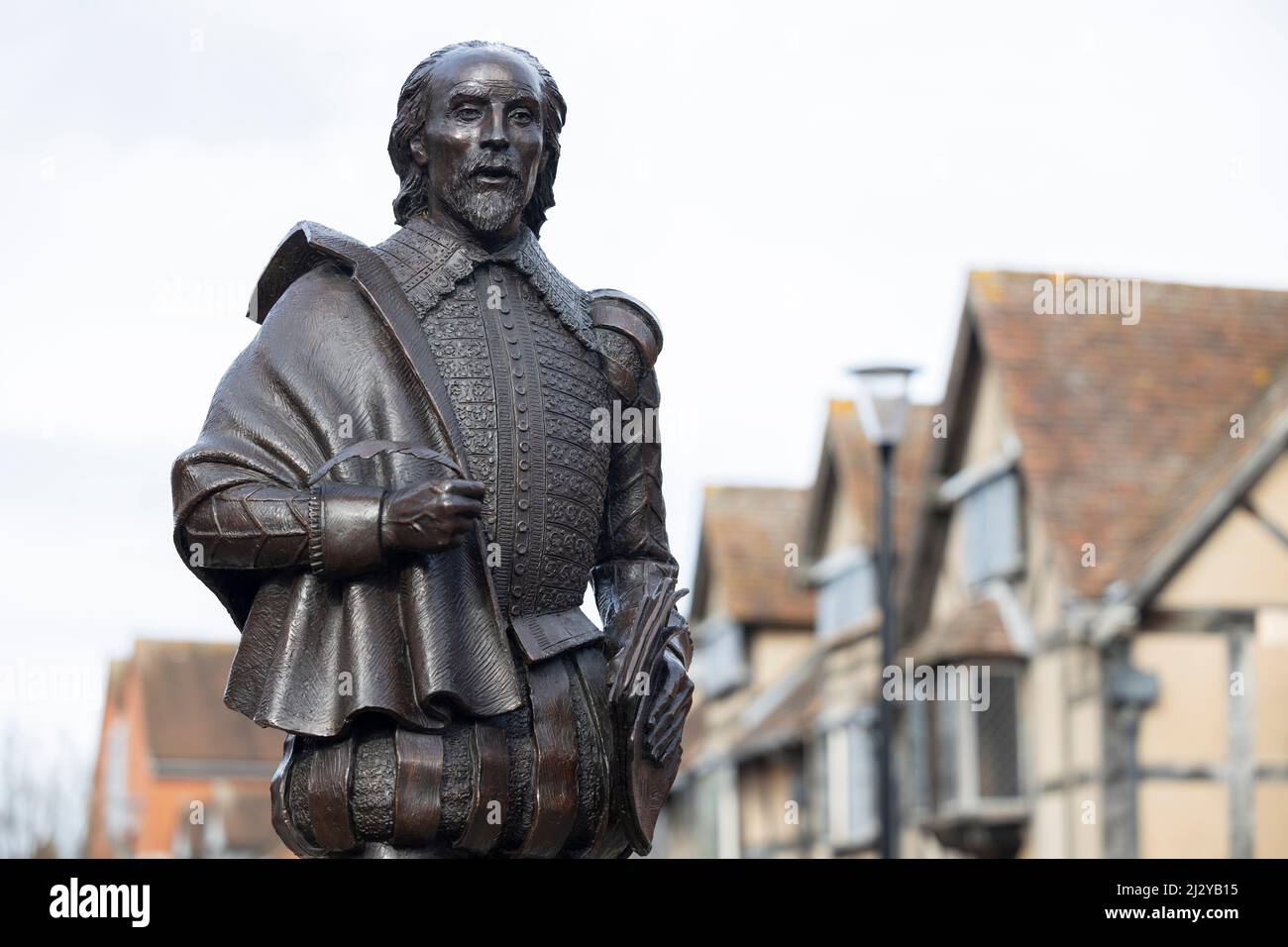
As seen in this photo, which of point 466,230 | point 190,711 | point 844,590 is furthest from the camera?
point 190,711

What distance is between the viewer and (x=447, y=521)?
611cm

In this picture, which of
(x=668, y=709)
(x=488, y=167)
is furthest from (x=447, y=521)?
(x=488, y=167)

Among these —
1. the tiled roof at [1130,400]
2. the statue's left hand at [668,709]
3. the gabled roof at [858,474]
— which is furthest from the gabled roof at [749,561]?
the statue's left hand at [668,709]

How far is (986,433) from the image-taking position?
93.1 ft

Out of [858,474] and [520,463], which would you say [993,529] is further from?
[520,463]

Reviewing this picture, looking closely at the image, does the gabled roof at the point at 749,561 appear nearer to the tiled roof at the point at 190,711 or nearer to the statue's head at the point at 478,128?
the tiled roof at the point at 190,711

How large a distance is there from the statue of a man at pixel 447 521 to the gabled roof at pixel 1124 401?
61.0 feet

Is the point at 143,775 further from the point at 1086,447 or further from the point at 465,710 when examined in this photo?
the point at 465,710

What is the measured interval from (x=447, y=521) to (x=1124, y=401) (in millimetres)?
22108

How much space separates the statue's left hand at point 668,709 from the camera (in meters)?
6.64

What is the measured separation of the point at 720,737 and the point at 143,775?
23998 millimetres

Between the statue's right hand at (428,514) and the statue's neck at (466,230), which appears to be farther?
the statue's neck at (466,230)
